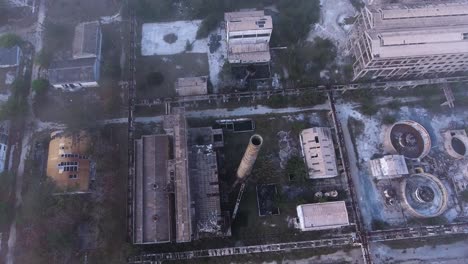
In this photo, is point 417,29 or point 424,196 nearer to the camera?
point 424,196

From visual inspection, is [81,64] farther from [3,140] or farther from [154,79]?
[3,140]

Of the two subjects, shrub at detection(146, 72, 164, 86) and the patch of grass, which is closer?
shrub at detection(146, 72, 164, 86)

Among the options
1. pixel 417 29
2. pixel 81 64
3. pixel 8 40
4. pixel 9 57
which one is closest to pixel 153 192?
pixel 81 64

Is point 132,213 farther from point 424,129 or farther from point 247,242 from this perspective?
point 424,129

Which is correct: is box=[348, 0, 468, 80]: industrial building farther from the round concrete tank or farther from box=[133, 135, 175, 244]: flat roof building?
box=[133, 135, 175, 244]: flat roof building

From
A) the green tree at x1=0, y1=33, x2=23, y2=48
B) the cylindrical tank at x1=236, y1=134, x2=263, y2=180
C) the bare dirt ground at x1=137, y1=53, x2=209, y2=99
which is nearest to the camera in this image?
the cylindrical tank at x1=236, y1=134, x2=263, y2=180

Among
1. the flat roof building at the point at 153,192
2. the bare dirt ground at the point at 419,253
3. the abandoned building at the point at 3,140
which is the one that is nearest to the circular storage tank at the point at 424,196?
the bare dirt ground at the point at 419,253

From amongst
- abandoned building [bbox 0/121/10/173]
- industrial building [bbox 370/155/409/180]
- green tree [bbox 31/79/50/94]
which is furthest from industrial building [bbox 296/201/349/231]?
abandoned building [bbox 0/121/10/173]
